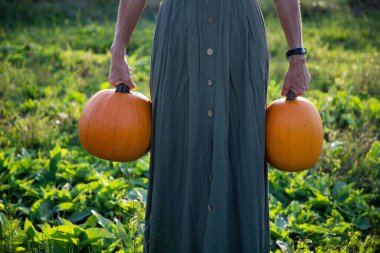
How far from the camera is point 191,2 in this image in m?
2.25

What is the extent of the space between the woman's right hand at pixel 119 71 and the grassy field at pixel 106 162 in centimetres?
68

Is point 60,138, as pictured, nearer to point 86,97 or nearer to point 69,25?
point 86,97

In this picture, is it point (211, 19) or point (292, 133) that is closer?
point (211, 19)

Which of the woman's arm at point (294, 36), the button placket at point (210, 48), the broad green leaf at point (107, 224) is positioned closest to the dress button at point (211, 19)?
the button placket at point (210, 48)

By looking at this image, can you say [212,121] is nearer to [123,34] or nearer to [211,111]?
[211,111]

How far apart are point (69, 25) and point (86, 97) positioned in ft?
12.9

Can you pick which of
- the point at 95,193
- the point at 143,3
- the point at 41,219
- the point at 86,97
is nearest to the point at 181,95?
the point at 143,3

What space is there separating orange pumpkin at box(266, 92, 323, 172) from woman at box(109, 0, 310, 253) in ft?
0.26

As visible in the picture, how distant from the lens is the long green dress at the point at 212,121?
2.24m

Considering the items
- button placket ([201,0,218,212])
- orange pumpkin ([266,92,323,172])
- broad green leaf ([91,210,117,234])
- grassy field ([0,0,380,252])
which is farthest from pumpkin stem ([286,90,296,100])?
broad green leaf ([91,210,117,234])

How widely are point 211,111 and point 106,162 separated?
225 cm

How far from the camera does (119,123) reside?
255 cm

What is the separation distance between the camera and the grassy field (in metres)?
3.10

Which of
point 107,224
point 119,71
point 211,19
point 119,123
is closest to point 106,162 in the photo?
point 107,224
